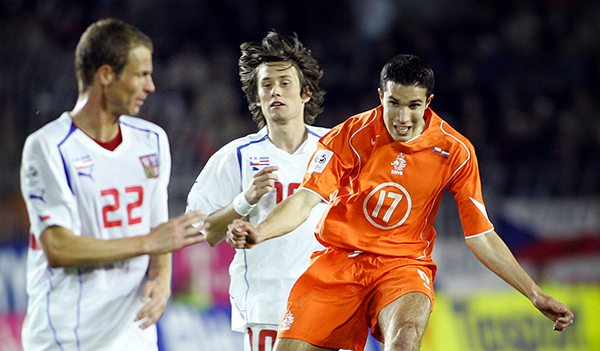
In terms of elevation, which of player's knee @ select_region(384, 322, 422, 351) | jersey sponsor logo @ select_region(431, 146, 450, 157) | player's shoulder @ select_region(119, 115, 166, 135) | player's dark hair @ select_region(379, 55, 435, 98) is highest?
player's dark hair @ select_region(379, 55, 435, 98)

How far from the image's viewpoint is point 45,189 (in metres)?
4.34

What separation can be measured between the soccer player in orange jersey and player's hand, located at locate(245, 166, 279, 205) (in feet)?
0.41

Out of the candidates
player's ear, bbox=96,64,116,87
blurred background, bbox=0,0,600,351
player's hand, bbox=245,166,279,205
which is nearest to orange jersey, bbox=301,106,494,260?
player's hand, bbox=245,166,279,205

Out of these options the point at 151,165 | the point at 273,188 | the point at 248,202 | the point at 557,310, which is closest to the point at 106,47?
the point at 151,165

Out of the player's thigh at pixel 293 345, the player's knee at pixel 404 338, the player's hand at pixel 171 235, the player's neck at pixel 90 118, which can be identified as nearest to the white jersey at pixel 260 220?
the player's thigh at pixel 293 345

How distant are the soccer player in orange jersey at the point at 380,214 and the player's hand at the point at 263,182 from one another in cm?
12

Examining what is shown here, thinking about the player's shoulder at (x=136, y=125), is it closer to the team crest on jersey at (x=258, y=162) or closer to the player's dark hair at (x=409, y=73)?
the team crest on jersey at (x=258, y=162)

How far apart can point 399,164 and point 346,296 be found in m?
0.75

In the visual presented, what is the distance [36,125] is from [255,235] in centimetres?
553

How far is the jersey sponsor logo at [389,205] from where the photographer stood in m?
5.34

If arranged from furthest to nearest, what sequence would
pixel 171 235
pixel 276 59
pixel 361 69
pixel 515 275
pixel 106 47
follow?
pixel 361 69, pixel 276 59, pixel 515 275, pixel 106 47, pixel 171 235

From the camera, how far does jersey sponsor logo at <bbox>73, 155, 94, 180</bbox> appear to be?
14.5 ft

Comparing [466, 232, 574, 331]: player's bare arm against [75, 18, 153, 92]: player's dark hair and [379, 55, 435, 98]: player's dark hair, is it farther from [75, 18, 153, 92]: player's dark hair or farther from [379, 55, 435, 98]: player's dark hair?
[75, 18, 153, 92]: player's dark hair

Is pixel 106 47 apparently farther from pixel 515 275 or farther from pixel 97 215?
pixel 515 275
